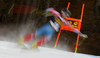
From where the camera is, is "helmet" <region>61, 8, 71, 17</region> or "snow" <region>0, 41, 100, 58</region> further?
"helmet" <region>61, 8, 71, 17</region>

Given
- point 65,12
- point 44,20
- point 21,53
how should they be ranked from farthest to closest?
point 44,20 < point 65,12 < point 21,53

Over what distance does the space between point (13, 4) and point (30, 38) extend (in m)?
0.85

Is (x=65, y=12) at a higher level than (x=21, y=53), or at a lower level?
higher

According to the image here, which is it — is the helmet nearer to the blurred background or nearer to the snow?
the blurred background

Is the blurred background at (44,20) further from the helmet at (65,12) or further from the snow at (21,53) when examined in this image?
the snow at (21,53)

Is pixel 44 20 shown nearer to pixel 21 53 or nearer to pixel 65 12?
pixel 65 12

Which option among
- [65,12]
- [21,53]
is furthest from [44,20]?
[21,53]

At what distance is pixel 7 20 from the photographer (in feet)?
9.00

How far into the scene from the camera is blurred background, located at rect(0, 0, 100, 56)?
2.59 meters

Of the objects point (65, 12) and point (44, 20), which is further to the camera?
point (44, 20)

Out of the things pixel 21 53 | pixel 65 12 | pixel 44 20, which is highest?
pixel 65 12

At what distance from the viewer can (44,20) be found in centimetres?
259

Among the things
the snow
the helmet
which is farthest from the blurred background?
the snow

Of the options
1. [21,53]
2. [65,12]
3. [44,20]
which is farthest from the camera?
[44,20]
